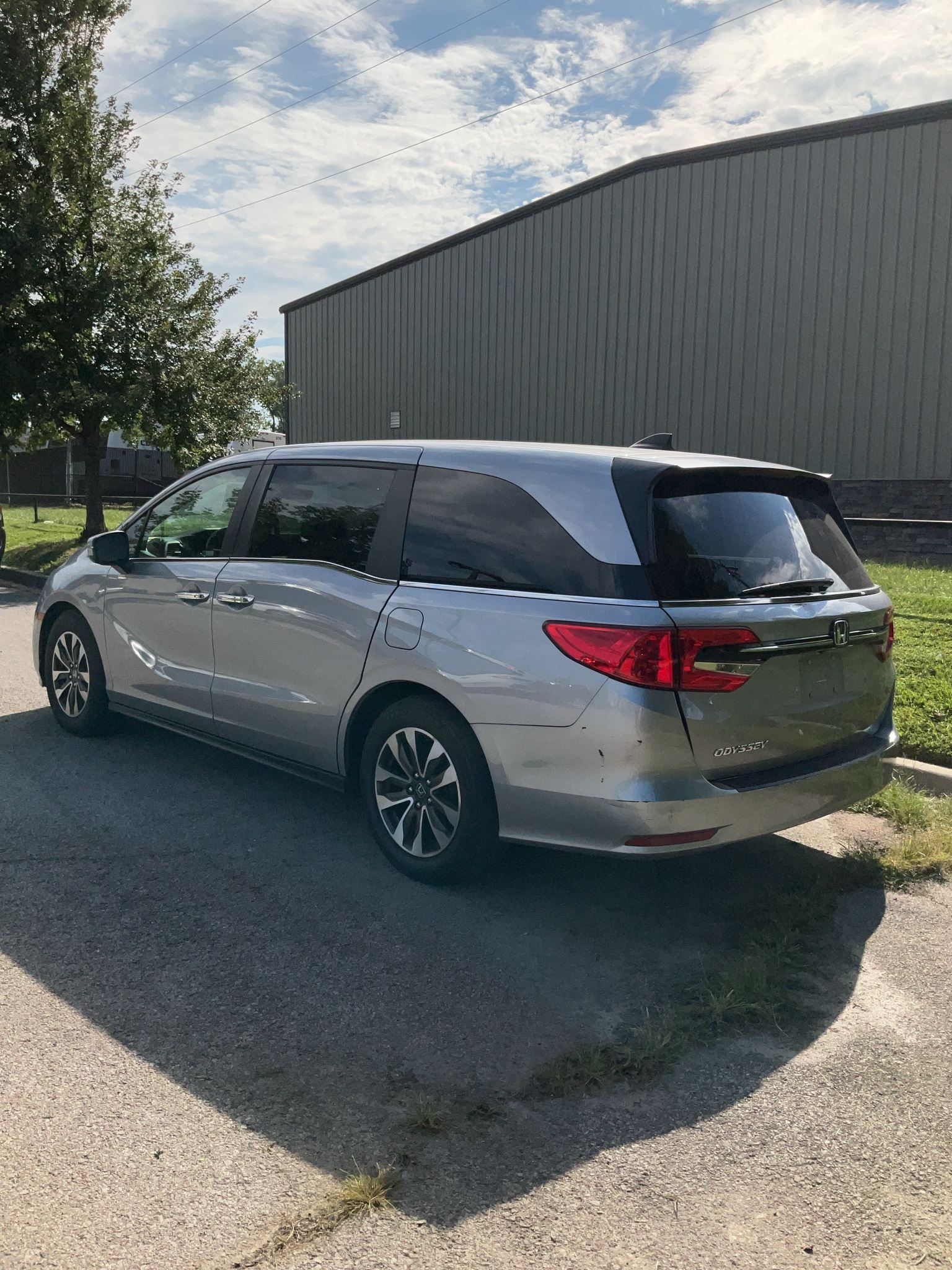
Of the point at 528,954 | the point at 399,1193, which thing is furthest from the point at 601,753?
the point at 399,1193

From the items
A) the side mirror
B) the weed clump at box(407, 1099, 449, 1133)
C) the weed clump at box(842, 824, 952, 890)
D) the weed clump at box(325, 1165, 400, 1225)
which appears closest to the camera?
the weed clump at box(325, 1165, 400, 1225)

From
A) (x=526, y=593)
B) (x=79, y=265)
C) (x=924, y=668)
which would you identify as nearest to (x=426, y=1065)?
(x=526, y=593)

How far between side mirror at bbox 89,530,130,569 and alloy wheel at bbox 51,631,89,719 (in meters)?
0.65

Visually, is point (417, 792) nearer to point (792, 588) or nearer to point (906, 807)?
point (792, 588)

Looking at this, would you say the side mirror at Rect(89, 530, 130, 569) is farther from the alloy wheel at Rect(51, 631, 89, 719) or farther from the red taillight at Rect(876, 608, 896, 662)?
the red taillight at Rect(876, 608, 896, 662)

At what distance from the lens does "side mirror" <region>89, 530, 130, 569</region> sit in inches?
236

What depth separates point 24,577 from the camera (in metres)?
15.3

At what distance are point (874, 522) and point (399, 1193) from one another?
9.52 meters

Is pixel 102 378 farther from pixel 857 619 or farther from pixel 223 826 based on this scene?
pixel 857 619

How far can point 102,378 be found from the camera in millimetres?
16453

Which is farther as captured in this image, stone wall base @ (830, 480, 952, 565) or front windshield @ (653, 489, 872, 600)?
stone wall base @ (830, 480, 952, 565)

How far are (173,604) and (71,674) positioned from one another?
4.21 ft

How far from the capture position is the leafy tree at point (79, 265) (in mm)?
→ 16141

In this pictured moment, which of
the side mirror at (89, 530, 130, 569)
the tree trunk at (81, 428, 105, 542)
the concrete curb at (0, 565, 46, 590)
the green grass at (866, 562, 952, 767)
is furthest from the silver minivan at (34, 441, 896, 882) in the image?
the tree trunk at (81, 428, 105, 542)
